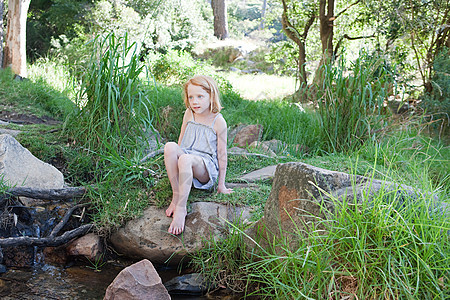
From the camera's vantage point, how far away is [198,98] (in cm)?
314

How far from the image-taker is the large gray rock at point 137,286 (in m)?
2.12

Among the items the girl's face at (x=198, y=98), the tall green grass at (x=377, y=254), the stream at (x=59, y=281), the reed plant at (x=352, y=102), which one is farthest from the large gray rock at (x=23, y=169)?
the reed plant at (x=352, y=102)

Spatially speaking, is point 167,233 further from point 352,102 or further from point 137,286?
point 352,102

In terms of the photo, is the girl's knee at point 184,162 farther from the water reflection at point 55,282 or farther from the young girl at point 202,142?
the water reflection at point 55,282

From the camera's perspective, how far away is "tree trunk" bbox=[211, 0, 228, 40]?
16.6 meters

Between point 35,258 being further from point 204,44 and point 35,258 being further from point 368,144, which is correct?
point 204,44

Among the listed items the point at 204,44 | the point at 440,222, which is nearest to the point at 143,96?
the point at 440,222

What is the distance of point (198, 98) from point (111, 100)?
3.39 ft

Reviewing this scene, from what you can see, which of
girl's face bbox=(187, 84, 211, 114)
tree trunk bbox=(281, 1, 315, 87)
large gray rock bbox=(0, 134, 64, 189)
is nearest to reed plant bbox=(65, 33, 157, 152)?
large gray rock bbox=(0, 134, 64, 189)

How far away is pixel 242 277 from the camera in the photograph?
2.37m

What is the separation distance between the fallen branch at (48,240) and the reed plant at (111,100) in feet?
3.05

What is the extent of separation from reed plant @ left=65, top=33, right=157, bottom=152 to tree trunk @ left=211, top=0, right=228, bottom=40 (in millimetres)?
13614

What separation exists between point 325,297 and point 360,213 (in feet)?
1.39

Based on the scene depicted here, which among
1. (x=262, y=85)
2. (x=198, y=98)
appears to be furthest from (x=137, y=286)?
(x=262, y=85)
